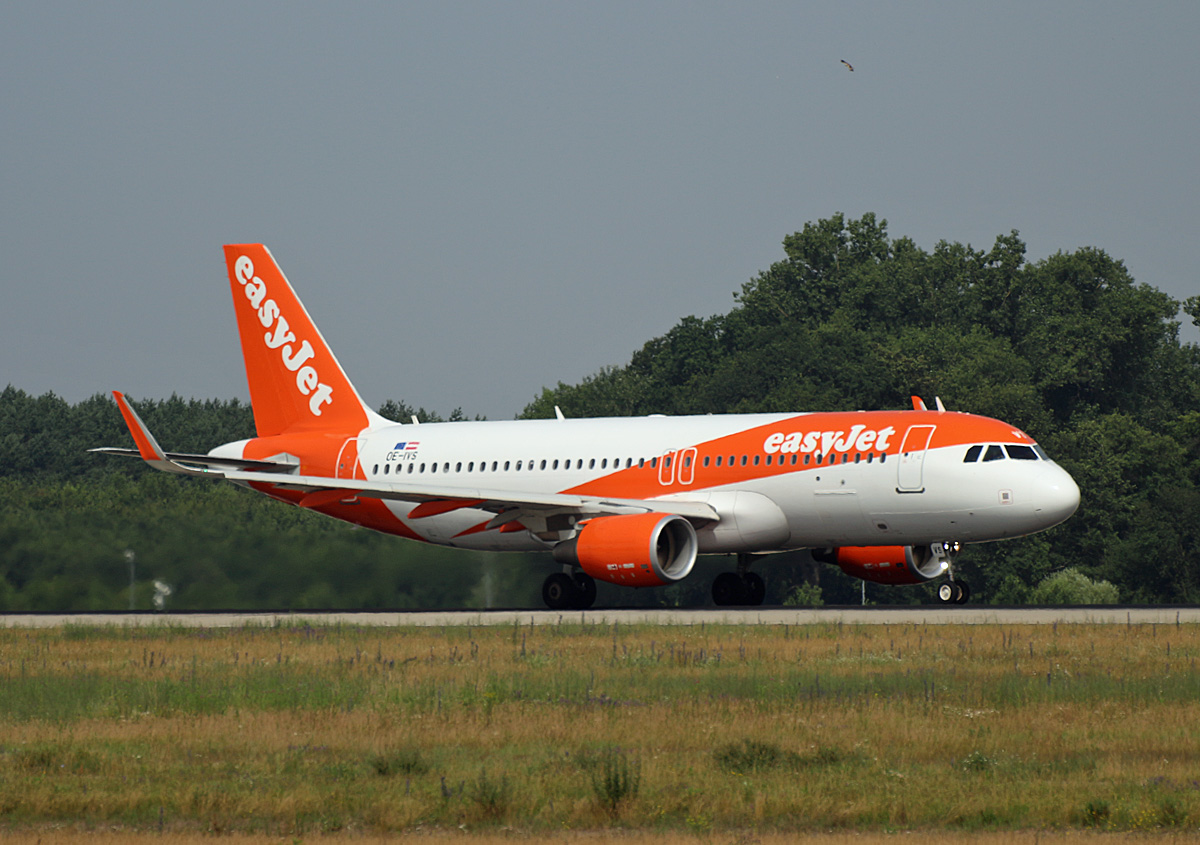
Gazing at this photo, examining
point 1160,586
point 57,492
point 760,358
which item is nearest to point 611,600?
point 57,492

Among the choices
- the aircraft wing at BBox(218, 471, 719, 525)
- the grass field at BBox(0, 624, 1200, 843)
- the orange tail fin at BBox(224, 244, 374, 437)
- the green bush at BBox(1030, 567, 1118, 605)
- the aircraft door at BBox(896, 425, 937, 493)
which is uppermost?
the orange tail fin at BBox(224, 244, 374, 437)

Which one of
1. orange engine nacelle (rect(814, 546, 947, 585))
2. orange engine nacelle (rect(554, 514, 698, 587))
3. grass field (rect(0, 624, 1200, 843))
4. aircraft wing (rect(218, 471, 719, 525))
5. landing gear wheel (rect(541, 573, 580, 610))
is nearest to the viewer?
grass field (rect(0, 624, 1200, 843))

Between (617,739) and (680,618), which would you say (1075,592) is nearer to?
(680,618)

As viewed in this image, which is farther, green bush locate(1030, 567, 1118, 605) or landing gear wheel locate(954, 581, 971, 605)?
green bush locate(1030, 567, 1118, 605)

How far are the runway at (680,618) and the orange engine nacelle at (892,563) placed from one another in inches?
95.9

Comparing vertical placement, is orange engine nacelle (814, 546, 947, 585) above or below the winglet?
below

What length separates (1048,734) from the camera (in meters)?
13.9

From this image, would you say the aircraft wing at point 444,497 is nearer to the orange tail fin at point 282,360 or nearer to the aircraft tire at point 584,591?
the aircraft tire at point 584,591

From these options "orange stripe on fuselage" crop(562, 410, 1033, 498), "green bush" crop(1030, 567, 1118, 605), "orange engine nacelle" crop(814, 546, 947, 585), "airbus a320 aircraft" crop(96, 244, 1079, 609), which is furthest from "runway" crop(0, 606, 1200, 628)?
"green bush" crop(1030, 567, 1118, 605)

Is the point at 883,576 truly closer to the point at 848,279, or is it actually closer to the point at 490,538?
the point at 490,538

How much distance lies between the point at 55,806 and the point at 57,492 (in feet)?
127

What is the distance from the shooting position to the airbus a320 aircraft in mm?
29641

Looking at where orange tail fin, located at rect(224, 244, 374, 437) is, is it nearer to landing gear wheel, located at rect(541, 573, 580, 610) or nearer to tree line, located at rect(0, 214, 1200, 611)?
tree line, located at rect(0, 214, 1200, 611)

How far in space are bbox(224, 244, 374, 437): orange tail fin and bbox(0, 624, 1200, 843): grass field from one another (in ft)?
53.8
